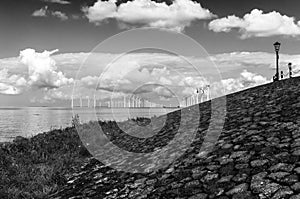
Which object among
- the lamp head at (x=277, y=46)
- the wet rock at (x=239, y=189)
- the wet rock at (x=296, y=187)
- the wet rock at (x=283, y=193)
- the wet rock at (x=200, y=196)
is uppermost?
the lamp head at (x=277, y=46)

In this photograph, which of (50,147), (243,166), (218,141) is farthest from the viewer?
(50,147)

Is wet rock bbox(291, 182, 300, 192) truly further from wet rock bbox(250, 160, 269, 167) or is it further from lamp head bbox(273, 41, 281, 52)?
lamp head bbox(273, 41, 281, 52)

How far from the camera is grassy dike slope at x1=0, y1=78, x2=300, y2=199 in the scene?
7504 millimetres

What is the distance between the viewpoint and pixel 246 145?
9.88m

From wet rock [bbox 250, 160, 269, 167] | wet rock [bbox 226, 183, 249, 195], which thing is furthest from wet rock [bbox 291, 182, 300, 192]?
wet rock [bbox 250, 160, 269, 167]

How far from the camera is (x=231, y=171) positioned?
326 inches

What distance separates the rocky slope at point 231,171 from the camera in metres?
7.26

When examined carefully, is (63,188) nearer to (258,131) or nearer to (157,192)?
(157,192)

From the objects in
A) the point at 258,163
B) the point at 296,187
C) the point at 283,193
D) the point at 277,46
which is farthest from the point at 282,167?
the point at 277,46

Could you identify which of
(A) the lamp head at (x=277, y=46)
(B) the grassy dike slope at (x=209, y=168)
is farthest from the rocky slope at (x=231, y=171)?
(A) the lamp head at (x=277, y=46)

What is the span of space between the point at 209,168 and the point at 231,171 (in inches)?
32.4

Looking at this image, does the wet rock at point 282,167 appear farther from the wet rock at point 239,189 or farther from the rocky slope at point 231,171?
the wet rock at point 239,189

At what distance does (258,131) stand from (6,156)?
12097 millimetres

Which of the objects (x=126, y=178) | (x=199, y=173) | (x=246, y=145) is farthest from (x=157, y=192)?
(x=246, y=145)
